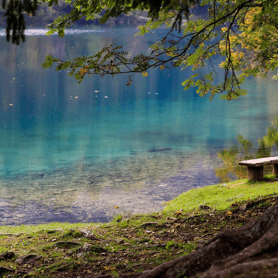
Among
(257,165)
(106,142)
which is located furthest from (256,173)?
(106,142)

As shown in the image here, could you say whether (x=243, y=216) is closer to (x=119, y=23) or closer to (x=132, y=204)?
(x=132, y=204)

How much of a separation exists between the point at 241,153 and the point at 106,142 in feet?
25.8

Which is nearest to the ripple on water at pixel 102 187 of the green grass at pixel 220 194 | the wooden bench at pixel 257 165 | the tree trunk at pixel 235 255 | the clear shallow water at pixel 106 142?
the clear shallow water at pixel 106 142

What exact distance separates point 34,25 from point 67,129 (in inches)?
4920

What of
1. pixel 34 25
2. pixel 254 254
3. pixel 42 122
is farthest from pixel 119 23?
pixel 254 254

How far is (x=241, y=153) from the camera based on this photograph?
1967cm

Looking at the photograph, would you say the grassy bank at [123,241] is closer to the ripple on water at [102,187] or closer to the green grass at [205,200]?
the green grass at [205,200]

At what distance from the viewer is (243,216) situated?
7.98 meters

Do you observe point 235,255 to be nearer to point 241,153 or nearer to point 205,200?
point 205,200

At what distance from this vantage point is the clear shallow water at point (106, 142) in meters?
13.5

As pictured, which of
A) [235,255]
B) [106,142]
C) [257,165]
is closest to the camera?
[235,255]

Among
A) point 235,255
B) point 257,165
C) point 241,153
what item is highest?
point 235,255

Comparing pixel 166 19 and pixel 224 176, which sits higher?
pixel 166 19

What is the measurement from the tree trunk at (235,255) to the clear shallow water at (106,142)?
749 cm
